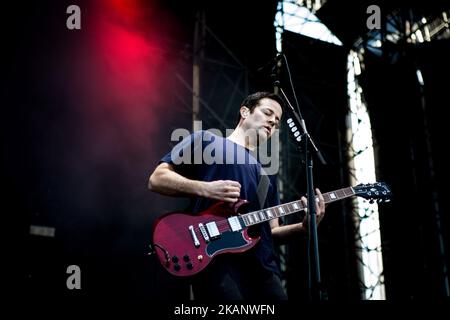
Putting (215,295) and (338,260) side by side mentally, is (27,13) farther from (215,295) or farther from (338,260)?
(338,260)

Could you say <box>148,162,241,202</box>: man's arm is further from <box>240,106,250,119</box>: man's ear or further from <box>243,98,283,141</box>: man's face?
<box>240,106,250,119</box>: man's ear

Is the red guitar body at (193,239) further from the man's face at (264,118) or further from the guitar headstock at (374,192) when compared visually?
the guitar headstock at (374,192)

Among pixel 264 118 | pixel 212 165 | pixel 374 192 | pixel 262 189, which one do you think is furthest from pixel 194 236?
pixel 374 192

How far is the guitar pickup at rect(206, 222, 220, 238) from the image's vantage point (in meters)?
2.79

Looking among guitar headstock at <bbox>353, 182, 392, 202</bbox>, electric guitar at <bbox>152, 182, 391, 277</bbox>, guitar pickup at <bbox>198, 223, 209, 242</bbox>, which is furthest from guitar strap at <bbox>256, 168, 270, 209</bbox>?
guitar headstock at <bbox>353, 182, 392, 202</bbox>

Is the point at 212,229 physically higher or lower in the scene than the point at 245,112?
lower

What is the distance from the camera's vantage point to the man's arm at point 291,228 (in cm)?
307

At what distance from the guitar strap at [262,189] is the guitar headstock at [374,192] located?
766 mm

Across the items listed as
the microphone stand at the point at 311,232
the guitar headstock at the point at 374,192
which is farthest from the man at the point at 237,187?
the guitar headstock at the point at 374,192

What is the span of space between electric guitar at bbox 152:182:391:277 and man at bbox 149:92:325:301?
0.18 ft

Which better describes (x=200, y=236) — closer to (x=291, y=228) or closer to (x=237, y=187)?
(x=237, y=187)

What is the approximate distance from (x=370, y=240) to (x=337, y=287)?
0.92m

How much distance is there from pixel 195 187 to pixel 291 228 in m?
0.78

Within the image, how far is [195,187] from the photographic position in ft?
9.11
